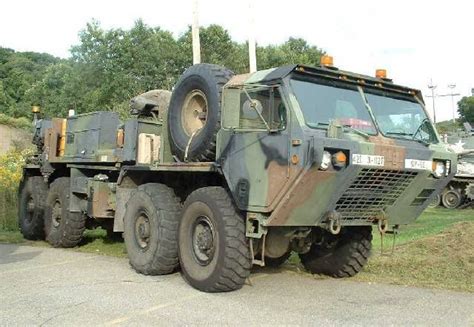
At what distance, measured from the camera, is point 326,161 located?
6164 mm

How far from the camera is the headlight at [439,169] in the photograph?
7.19 meters

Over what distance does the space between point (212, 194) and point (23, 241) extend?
6596 millimetres

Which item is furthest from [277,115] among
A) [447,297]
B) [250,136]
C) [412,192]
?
[447,297]

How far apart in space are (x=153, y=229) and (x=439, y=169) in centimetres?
365

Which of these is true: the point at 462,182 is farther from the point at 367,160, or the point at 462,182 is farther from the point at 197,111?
the point at 367,160

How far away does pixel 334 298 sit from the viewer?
22.6 ft

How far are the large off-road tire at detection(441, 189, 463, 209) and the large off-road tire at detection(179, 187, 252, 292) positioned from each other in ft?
57.9

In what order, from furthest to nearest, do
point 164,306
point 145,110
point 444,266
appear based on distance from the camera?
point 145,110 → point 444,266 → point 164,306

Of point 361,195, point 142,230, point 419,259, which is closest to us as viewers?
point 361,195

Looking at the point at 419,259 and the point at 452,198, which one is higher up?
the point at 452,198

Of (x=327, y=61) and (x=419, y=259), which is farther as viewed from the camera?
(x=419, y=259)

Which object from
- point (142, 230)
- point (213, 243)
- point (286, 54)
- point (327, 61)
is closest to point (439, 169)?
point (327, 61)

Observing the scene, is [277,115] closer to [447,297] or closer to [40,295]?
[447,297]

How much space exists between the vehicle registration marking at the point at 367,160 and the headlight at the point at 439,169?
3.30 ft
